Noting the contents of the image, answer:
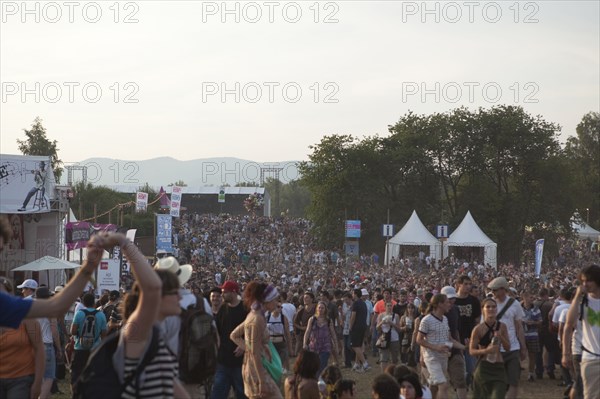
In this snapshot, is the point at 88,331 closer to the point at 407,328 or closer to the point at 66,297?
the point at 407,328

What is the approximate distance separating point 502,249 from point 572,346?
189 ft

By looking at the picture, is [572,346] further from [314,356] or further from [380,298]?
[380,298]

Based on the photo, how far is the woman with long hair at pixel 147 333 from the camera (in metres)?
4.65

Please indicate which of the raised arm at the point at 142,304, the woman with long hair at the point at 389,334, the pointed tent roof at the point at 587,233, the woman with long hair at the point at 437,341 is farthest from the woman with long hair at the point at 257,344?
the pointed tent roof at the point at 587,233

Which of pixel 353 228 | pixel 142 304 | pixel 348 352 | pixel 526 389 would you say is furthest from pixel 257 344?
pixel 353 228

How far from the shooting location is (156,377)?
482cm

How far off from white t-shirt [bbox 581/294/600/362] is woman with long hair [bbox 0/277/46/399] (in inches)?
193

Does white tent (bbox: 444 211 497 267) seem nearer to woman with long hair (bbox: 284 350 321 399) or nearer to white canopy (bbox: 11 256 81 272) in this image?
white canopy (bbox: 11 256 81 272)

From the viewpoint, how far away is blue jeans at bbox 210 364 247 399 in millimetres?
10430

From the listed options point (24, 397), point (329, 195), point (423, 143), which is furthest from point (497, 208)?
point (24, 397)

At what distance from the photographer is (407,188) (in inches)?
2817

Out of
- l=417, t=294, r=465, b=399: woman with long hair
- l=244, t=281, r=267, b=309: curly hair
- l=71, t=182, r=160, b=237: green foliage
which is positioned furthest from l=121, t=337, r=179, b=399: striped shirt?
l=71, t=182, r=160, b=237: green foliage

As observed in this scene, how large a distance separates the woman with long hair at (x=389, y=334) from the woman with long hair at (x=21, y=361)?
9633mm

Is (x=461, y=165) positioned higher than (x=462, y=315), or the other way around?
(x=461, y=165)
